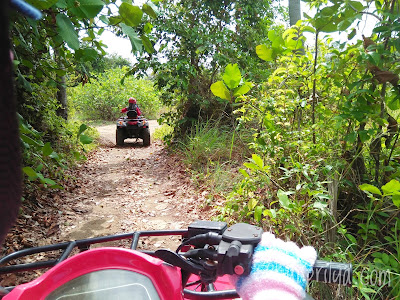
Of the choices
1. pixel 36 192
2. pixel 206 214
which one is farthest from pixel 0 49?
pixel 36 192

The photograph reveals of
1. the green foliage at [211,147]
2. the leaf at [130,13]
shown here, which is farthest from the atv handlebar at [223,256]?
the green foliage at [211,147]

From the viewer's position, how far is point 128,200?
4.61 metres

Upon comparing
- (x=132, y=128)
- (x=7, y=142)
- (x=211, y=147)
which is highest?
(x=7, y=142)

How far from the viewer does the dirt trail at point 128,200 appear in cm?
374

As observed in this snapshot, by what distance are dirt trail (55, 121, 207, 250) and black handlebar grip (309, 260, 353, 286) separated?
2813 millimetres

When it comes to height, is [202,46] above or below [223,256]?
above

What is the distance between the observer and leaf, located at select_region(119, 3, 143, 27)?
111cm

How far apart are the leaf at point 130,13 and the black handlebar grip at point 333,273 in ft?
3.17

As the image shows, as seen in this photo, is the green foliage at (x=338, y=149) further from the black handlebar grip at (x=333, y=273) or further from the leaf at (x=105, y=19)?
the black handlebar grip at (x=333, y=273)

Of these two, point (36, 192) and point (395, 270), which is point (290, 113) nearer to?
point (395, 270)

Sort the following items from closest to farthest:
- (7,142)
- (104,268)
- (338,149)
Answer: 1. (7,142)
2. (104,268)
3. (338,149)

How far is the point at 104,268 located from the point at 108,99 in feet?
55.0

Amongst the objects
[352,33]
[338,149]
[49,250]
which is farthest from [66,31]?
[338,149]

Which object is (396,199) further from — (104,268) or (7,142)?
(7,142)
